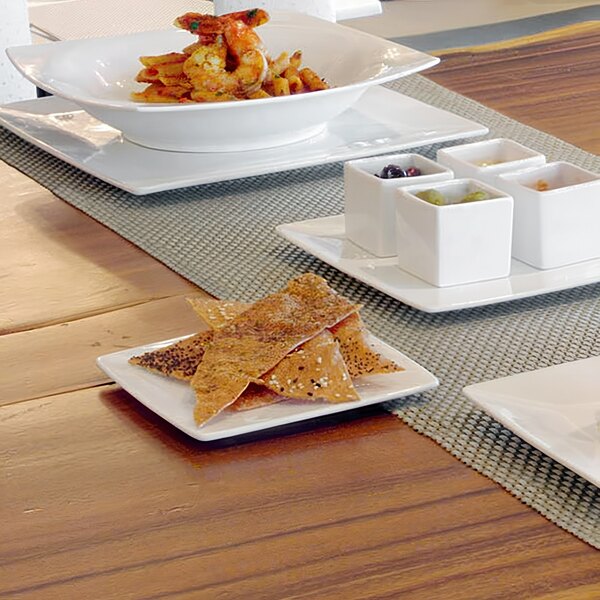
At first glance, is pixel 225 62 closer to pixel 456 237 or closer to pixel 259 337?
pixel 456 237

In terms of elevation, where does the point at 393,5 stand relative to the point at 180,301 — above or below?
below

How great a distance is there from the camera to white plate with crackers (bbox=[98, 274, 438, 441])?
0.82 m

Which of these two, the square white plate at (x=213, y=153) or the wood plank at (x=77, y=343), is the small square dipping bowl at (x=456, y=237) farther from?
the square white plate at (x=213, y=153)

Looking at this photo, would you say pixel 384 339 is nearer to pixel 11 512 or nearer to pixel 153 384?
pixel 153 384

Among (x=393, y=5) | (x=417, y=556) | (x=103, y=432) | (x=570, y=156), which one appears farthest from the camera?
(x=393, y=5)

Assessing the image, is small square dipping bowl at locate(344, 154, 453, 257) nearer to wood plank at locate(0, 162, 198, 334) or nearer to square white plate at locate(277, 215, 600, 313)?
square white plate at locate(277, 215, 600, 313)

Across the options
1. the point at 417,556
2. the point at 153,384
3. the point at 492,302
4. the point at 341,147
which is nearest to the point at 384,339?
the point at 492,302

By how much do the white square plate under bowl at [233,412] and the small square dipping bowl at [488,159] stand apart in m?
0.28

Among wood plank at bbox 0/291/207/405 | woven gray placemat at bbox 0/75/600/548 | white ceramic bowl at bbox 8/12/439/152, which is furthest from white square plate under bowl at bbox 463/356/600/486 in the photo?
white ceramic bowl at bbox 8/12/439/152

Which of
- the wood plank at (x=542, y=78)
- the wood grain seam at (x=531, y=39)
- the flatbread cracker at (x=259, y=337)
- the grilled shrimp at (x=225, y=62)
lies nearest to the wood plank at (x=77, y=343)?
the flatbread cracker at (x=259, y=337)

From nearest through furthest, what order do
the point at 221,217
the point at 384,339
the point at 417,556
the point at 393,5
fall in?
the point at 417,556 < the point at 384,339 < the point at 221,217 < the point at 393,5

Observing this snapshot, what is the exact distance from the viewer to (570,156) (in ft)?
4.55

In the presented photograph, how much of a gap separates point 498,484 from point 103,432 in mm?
262

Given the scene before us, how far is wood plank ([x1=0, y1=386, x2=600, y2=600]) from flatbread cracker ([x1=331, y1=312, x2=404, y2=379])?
1.2 inches
